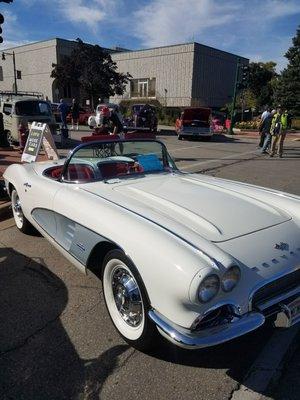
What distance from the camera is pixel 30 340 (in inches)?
112

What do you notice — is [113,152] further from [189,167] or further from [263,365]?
[189,167]

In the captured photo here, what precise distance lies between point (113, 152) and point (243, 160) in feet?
30.0

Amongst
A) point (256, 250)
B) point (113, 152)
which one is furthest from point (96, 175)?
point (256, 250)

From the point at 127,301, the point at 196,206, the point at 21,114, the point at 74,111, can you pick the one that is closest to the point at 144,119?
the point at 74,111

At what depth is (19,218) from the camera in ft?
16.4

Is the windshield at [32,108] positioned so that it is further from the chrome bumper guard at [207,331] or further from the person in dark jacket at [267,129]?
the chrome bumper guard at [207,331]

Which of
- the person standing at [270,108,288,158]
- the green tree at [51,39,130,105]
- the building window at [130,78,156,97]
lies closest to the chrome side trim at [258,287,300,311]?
the person standing at [270,108,288,158]

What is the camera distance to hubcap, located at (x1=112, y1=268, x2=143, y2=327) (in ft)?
8.95

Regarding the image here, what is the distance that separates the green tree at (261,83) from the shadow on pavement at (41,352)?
4114 centimetres

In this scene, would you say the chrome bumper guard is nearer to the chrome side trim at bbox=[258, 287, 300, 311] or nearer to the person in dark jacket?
the chrome side trim at bbox=[258, 287, 300, 311]


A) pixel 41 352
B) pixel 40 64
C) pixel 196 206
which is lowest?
pixel 41 352

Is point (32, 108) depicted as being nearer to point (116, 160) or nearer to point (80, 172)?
point (116, 160)

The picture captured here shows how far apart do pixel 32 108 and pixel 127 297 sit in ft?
42.0

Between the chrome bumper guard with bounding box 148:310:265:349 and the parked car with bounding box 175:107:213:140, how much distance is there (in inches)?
699
